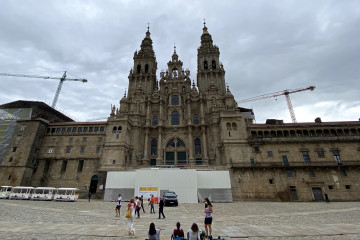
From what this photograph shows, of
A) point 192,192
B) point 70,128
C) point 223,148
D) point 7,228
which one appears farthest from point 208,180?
point 70,128

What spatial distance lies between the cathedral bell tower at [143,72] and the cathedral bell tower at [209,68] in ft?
45.3

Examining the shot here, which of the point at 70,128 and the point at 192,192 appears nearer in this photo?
the point at 192,192

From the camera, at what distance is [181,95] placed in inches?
1976

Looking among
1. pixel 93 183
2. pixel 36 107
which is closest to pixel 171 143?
pixel 93 183

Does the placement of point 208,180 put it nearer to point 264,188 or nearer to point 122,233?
point 264,188

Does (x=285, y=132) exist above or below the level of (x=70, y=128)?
below

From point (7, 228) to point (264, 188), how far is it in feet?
114

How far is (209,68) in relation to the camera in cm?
5406

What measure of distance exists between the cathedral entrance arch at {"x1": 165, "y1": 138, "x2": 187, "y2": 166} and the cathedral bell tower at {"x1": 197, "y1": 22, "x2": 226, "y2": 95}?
52.2ft

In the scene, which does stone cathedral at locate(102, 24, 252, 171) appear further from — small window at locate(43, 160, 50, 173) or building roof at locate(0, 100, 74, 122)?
building roof at locate(0, 100, 74, 122)

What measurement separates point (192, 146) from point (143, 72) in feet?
88.4

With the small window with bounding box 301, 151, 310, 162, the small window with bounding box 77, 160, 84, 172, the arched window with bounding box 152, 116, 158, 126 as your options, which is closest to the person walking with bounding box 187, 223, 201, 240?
the small window with bounding box 301, 151, 310, 162

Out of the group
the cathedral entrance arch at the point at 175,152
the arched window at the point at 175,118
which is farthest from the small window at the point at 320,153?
the arched window at the point at 175,118

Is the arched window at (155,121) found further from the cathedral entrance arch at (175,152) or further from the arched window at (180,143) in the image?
the arched window at (180,143)
